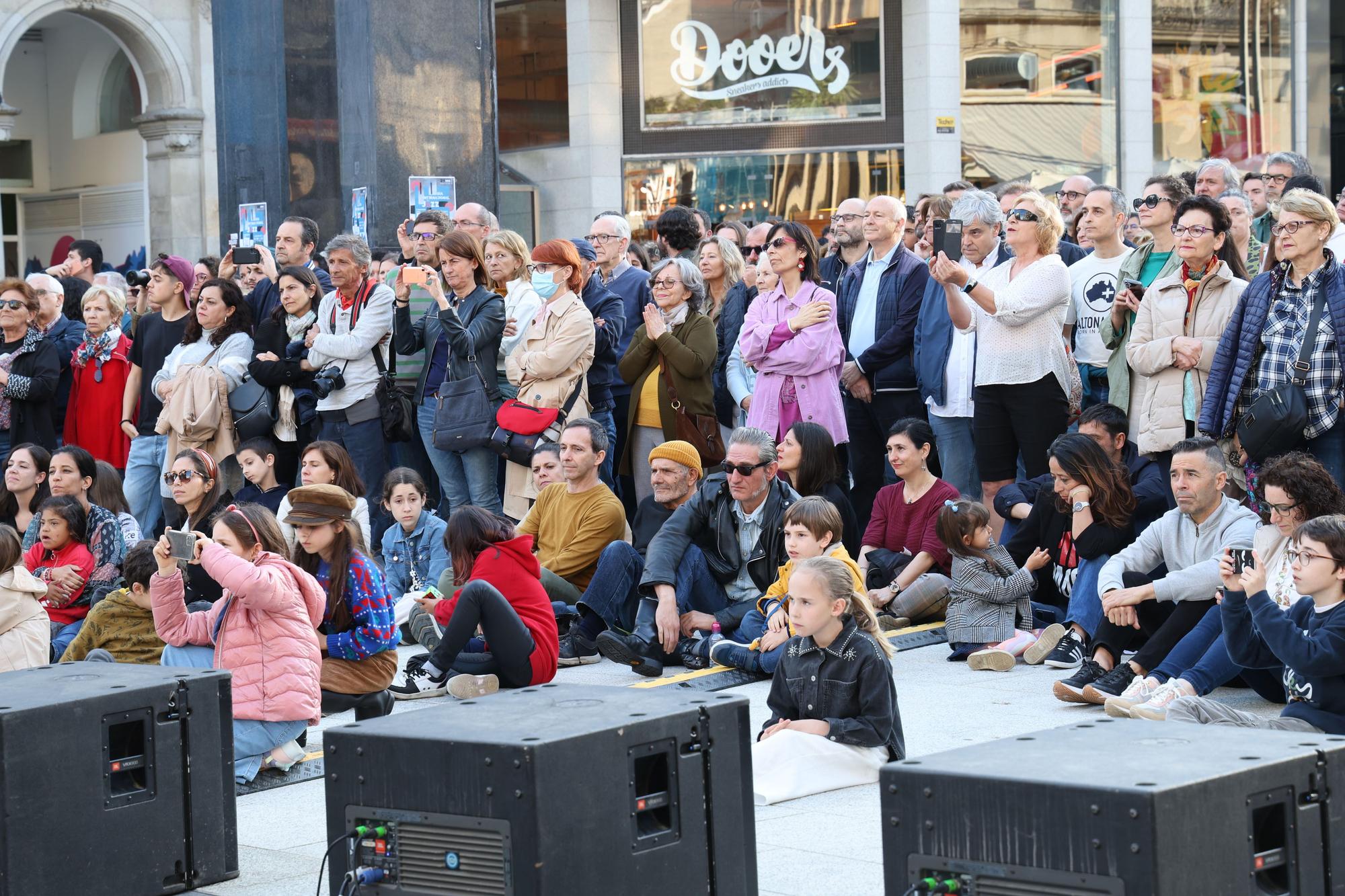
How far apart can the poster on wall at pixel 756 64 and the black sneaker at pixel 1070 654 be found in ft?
54.0

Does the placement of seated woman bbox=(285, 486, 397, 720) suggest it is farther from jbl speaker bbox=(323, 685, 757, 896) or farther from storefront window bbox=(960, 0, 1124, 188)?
storefront window bbox=(960, 0, 1124, 188)

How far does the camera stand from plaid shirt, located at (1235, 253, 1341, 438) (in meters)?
7.86

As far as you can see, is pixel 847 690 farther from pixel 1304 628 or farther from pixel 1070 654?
pixel 1070 654

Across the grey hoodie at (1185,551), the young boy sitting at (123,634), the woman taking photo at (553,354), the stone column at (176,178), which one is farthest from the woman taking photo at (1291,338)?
the stone column at (176,178)

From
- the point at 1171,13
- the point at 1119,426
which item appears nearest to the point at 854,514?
the point at 1119,426

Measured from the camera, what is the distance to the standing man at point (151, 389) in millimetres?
11188

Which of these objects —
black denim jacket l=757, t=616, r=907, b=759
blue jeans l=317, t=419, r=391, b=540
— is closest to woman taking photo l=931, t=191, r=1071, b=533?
black denim jacket l=757, t=616, r=907, b=759

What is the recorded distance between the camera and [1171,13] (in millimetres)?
25078

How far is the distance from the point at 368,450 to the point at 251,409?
0.80 meters

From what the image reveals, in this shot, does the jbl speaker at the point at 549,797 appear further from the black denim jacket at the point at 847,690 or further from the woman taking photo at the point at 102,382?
the woman taking photo at the point at 102,382

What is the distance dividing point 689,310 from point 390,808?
630cm

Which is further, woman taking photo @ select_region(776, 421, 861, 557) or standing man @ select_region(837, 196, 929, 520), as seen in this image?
standing man @ select_region(837, 196, 929, 520)

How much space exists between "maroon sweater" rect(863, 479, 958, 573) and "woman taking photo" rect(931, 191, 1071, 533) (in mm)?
368

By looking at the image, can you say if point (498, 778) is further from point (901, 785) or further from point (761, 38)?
point (761, 38)
